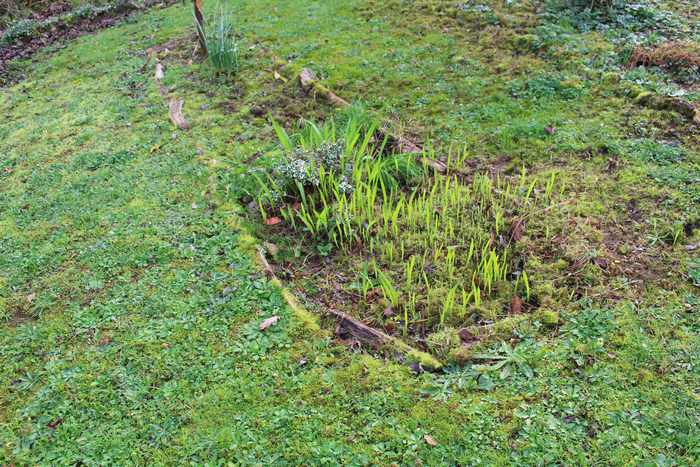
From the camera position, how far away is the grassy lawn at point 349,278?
2.04 m

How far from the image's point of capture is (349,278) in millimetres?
2924

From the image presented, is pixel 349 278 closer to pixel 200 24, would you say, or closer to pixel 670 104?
pixel 670 104

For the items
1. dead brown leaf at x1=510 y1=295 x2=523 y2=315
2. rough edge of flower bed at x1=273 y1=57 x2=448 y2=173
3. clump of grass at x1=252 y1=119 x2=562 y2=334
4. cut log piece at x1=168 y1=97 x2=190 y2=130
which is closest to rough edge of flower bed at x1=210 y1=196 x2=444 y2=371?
clump of grass at x1=252 y1=119 x2=562 y2=334

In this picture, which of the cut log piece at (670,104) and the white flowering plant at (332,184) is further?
the cut log piece at (670,104)

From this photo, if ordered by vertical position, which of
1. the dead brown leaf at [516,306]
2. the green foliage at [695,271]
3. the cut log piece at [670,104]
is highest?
the cut log piece at [670,104]

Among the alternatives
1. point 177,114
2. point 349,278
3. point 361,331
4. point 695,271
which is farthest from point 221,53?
point 695,271

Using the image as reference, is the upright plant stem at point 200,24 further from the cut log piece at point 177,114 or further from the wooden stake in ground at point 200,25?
the cut log piece at point 177,114

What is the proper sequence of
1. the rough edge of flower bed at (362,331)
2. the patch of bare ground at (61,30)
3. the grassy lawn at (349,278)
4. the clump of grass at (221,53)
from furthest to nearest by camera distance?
the patch of bare ground at (61,30) < the clump of grass at (221,53) < the rough edge of flower bed at (362,331) < the grassy lawn at (349,278)

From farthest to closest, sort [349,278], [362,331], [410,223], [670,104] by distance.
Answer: [670,104] < [410,223] < [349,278] < [362,331]

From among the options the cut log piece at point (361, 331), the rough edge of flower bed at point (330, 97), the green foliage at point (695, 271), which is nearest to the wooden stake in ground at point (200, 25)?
the rough edge of flower bed at point (330, 97)

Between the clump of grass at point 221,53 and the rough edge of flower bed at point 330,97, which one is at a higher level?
the clump of grass at point 221,53

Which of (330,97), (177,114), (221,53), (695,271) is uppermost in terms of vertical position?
(221,53)

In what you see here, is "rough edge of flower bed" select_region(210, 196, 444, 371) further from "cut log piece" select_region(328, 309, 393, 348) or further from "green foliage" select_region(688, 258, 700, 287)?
"green foliage" select_region(688, 258, 700, 287)

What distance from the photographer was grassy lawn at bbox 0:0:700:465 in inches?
80.3
